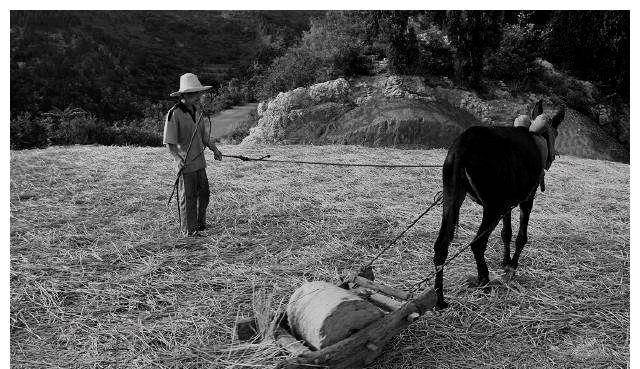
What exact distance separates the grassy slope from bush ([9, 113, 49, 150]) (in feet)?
12.9

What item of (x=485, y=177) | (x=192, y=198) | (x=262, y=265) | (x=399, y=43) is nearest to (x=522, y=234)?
(x=485, y=177)

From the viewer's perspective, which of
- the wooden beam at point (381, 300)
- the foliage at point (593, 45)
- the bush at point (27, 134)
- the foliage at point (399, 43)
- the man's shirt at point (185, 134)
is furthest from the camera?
the foliage at point (593, 45)

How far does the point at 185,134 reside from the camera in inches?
215

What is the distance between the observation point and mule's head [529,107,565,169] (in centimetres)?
459

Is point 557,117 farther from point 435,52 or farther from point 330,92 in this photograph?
point 435,52

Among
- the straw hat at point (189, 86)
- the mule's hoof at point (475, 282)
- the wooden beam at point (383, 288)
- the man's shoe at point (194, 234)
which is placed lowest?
the mule's hoof at point (475, 282)

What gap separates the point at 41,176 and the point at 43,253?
3.43 metres

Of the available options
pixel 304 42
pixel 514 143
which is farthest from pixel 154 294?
pixel 304 42

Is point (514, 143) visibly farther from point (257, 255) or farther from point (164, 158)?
point (164, 158)

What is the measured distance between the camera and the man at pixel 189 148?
536cm

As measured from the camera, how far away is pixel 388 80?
47.1 ft

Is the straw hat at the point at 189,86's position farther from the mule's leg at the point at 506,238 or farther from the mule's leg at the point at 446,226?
the mule's leg at the point at 506,238

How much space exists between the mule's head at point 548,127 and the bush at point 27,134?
12071 millimetres

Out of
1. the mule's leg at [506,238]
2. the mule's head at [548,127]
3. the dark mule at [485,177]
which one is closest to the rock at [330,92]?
the mule's head at [548,127]
